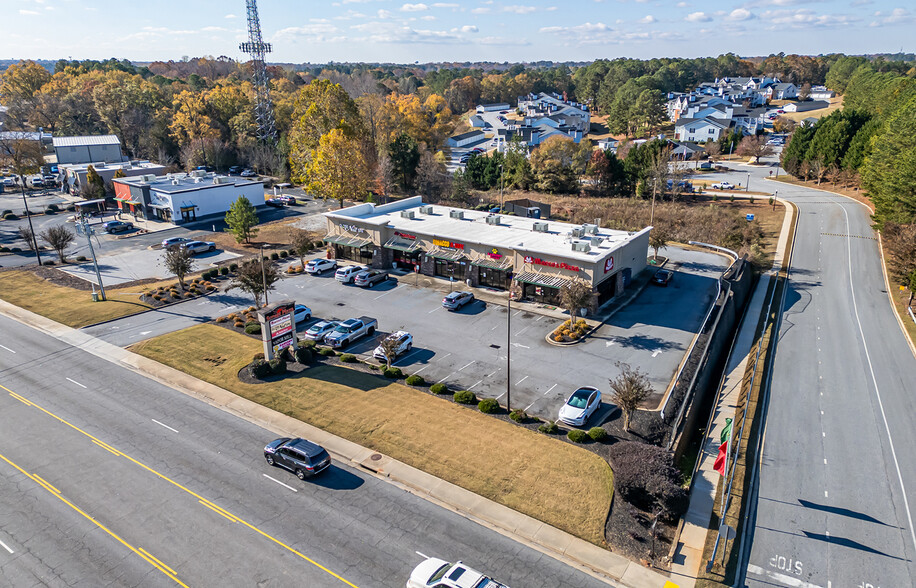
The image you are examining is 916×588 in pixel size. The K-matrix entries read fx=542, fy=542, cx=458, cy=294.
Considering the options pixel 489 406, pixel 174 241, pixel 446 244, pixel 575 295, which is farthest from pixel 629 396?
pixel 174 241

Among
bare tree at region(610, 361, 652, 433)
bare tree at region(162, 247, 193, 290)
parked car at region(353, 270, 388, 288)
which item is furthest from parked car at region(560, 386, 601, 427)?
bare tree at region(162, 247, 193, 290)

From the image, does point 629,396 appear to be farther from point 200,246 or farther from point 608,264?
point 200,246

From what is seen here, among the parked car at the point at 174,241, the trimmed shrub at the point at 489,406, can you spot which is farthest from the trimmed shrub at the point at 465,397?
the parked car at the point at 174,241

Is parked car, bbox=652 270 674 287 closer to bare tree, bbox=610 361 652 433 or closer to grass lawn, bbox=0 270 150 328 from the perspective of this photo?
bare tree, bbox=610 361 652 433

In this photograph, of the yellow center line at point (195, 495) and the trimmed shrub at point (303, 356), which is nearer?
the yellow center line at point (195, 495)

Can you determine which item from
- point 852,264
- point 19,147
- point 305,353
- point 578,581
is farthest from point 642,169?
point 19,147

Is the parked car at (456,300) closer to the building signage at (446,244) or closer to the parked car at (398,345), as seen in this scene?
the building signage at (446,244)
